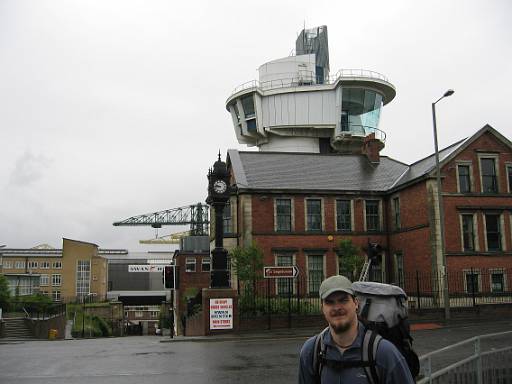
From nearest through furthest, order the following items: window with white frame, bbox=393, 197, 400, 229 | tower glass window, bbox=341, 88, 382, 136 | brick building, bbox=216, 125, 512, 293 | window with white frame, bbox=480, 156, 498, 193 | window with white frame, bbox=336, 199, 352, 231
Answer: brick building, bbox=216, 125, 512, 293 < window with white frame, bbox=480, 156, 498, 193 < window with white frame, bbox=393, 197, 400, 229 < window with white frame, bbox=336, 199, 352, 231 < tower glass window, bbox=341, 88, 382, 136

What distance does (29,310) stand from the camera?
1940 inches

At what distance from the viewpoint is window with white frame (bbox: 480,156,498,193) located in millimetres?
31578

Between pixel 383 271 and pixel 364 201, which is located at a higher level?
pixel 364 201

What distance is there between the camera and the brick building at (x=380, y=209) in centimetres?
3055

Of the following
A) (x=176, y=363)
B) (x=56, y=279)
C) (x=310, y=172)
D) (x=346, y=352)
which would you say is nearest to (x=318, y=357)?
(x=346, y=352)

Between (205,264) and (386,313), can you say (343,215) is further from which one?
(386,313)

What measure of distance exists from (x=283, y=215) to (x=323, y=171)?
519cm

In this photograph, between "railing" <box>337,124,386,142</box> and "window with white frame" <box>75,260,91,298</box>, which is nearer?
"railing" <box>337,124,386,142</box>

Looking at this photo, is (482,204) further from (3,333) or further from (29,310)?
(29,310)

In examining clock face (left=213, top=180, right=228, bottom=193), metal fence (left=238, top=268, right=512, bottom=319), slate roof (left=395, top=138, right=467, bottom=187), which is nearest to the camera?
clock face (left=213, top=180, right=228, bottom=193)

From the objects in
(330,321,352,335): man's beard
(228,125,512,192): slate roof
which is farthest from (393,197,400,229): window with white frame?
(330,321,352,335): man's beard

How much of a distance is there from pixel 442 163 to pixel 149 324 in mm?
65742

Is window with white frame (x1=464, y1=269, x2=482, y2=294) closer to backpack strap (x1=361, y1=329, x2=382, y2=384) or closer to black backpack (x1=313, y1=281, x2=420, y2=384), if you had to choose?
black backpack (x1=313, y1=281, x2=420, y2=384)

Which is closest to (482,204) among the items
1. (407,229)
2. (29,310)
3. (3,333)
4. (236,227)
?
(407,229)
